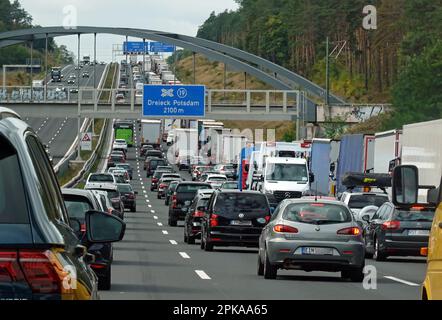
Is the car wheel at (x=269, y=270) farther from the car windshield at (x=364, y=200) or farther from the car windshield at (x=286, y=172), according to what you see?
the car windshield at (x=286, y=172)

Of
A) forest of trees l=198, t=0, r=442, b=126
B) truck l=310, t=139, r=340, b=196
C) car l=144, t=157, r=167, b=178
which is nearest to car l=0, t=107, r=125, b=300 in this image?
truck l=310, t=139, r=340, b=196

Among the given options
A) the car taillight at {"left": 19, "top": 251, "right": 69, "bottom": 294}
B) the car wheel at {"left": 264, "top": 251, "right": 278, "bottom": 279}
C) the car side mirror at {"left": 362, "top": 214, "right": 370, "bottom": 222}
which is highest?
the car taillight at {"left": 19, "top": 251, "right": 69, "bottom": 294}

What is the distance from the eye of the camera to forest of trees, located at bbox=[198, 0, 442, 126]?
359 ft

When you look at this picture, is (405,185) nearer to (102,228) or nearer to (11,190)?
(102,228)

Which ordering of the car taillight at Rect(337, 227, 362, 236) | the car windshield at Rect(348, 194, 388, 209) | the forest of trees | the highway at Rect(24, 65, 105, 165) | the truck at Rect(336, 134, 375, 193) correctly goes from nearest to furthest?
the car taillight at Rect(337, 227, 362, 236), the car windshield at Rect(348, 194, 388, 209), the truck at Rect(336, 134, 375, 193), the forest of trees, the highway at Rect(24, 65, 105, 165)

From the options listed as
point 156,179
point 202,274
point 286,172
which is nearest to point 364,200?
point 286,172

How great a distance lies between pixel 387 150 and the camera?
44.3m

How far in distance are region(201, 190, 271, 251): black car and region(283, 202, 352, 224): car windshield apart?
916 centimetres

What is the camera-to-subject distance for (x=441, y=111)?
106500 millimetres

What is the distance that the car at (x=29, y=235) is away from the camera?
5.31 metres

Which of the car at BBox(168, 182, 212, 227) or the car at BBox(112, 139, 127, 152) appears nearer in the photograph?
the car at BBox(168, 182, 212, 227)

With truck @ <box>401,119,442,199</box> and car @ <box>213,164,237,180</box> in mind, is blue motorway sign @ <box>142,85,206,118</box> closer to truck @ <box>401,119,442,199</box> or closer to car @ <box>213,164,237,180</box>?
car @ <box>213,164,237,180</box>
